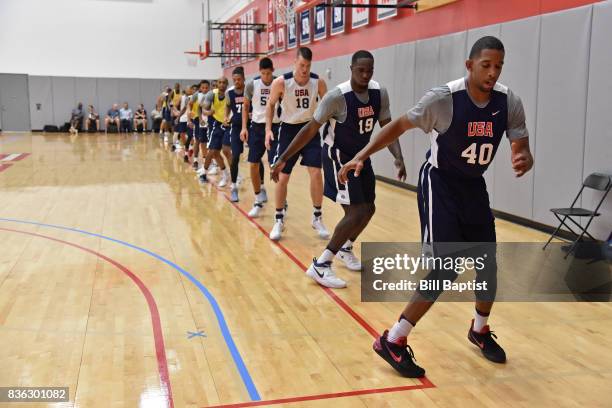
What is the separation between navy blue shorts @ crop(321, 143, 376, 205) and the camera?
4.86 metres

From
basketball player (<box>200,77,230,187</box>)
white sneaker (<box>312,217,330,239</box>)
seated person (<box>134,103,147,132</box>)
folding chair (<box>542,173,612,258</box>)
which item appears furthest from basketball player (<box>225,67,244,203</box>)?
seated person (<box>134,103,147,132</box>)

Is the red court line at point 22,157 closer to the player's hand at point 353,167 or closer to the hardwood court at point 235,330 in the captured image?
the hardwood court at point 235,330

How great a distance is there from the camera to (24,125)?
27.3 meters

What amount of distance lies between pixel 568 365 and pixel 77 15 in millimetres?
27419

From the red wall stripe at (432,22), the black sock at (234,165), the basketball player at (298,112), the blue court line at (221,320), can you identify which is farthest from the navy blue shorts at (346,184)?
the black sock at (234,165)

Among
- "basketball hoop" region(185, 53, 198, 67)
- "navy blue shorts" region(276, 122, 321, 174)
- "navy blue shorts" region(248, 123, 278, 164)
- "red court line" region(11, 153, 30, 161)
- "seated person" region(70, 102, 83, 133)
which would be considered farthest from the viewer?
"basketball hoop" region(185, 53, 198, 67)

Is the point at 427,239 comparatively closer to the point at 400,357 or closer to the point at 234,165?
the point at 400,357

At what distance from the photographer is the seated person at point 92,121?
26.6 m

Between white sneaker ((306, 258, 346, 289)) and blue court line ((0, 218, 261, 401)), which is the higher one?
white sneaker ((306, 258, 346, 289))

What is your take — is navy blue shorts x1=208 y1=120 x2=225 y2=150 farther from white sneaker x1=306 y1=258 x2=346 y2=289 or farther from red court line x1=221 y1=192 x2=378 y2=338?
white sneaker x1=306 y1=258 x2=346 y2=289

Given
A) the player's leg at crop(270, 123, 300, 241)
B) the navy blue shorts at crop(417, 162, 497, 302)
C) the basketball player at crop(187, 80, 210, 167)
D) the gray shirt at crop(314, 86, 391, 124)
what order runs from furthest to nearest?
the basketball player at crop(187, 80, 210, 167) → the player's leg at crop(270, 123, 300, 241) → the gray shirt at crop(314, 86, 391, 124) → the navy blue shorts at crop(417, 162, 497, 302)

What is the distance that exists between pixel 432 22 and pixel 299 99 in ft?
14.8

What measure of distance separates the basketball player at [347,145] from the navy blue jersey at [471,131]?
4.35 feet

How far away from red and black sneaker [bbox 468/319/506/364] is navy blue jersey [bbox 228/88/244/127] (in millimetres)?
5814
